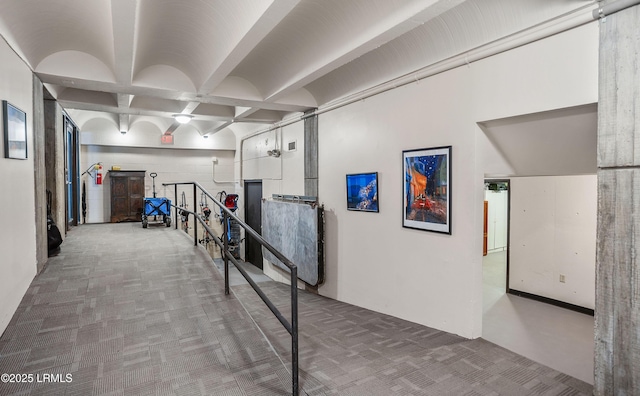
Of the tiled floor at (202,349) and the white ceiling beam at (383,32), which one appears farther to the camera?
the white ceiling beam at (383,32)

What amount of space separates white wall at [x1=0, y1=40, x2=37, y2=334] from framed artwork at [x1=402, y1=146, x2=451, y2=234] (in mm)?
3856

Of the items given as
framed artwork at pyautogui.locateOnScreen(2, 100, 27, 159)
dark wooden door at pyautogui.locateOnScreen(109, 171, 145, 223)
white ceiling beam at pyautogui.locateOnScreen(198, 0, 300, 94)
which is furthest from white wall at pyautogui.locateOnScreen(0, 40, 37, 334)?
dark wooden door at pyautogui.locateOnScreen(109, 171, 145, 223)

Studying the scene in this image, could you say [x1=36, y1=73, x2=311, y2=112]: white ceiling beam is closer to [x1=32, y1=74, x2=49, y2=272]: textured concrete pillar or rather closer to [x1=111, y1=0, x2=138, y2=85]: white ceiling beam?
[x1=32, y1=74, x2=49, y2=272]: textured concrete pillar

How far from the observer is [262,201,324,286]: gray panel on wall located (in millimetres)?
5590

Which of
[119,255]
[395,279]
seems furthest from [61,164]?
[395,279]

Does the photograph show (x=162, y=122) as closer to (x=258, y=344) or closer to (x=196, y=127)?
(x=196, y=127)

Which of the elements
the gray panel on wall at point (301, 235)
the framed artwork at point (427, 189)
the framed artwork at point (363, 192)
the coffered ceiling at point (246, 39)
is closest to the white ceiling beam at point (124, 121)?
the coffered ceiling at point (246, 39)

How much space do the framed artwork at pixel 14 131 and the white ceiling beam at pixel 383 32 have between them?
2.94 metres

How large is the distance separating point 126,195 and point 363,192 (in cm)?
767

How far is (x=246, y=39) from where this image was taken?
319 centimetres

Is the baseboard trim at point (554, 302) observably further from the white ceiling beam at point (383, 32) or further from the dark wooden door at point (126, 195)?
the dark wooden door at point (126, 195)

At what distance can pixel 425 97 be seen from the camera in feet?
12.4

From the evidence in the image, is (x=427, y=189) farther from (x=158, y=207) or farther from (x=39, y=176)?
(x=158, y=207)

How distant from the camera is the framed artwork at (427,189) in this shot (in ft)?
11.7
